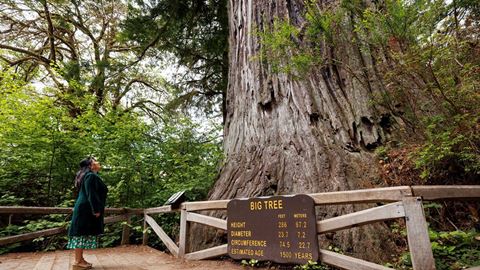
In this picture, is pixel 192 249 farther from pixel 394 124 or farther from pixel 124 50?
pixel 124 50

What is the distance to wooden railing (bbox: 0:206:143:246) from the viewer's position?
4703 mm

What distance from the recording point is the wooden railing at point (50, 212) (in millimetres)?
4703

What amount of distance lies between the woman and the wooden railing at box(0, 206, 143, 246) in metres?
1.97

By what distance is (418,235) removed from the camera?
188 cm

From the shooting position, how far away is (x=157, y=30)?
7.88m

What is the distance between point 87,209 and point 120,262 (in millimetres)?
1026

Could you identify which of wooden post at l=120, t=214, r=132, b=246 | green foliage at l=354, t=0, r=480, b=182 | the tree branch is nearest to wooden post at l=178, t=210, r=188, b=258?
wooden post at l=120, t=214, r=132, b=246

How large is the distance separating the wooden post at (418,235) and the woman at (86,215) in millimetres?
3390

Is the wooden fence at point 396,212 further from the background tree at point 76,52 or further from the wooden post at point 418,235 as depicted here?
the background tree at point 76,52

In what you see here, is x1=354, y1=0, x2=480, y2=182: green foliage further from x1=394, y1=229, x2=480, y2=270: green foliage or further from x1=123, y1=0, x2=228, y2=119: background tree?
x1=123, y1=0, x2=228, y2=119: background tree

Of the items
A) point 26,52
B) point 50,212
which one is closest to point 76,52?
point 26,52

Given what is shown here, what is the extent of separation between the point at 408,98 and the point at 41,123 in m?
7.06

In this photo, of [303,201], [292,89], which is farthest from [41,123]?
[303,201]

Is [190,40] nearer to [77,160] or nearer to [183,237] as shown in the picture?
[77,160]
